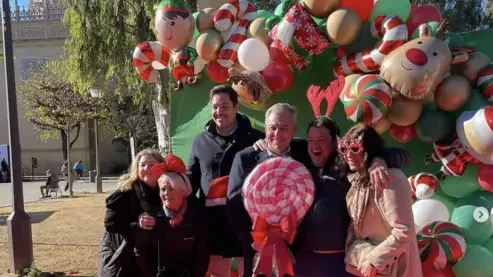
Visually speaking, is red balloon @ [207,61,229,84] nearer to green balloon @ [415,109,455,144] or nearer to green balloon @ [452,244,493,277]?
green balloon @ [415,109,455,144]

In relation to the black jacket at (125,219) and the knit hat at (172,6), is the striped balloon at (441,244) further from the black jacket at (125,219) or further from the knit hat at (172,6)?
the knit hat at (172,6)

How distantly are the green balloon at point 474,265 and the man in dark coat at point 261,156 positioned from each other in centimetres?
184

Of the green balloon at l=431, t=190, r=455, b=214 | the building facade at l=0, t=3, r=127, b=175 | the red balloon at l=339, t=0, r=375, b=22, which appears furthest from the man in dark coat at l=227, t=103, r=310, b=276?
the building facade at l=0, t=3, r=127, b=175

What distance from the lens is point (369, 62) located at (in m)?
4.27

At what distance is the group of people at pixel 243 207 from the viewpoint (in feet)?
8.43

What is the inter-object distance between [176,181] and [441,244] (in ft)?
6.50

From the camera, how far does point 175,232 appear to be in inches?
122

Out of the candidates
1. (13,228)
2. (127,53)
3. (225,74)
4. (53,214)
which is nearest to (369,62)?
(225,74)

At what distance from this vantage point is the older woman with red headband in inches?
122

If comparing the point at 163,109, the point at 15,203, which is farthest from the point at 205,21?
the point at 163,109

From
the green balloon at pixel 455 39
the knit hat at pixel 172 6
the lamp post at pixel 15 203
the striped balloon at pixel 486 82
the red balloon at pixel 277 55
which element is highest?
the knit hat at pixel 172 6

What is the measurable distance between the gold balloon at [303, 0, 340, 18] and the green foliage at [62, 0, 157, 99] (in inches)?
242

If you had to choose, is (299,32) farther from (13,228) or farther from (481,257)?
(13,228)

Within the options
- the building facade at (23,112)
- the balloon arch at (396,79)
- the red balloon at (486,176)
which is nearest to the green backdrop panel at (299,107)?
the balloon arch at (396,79)
